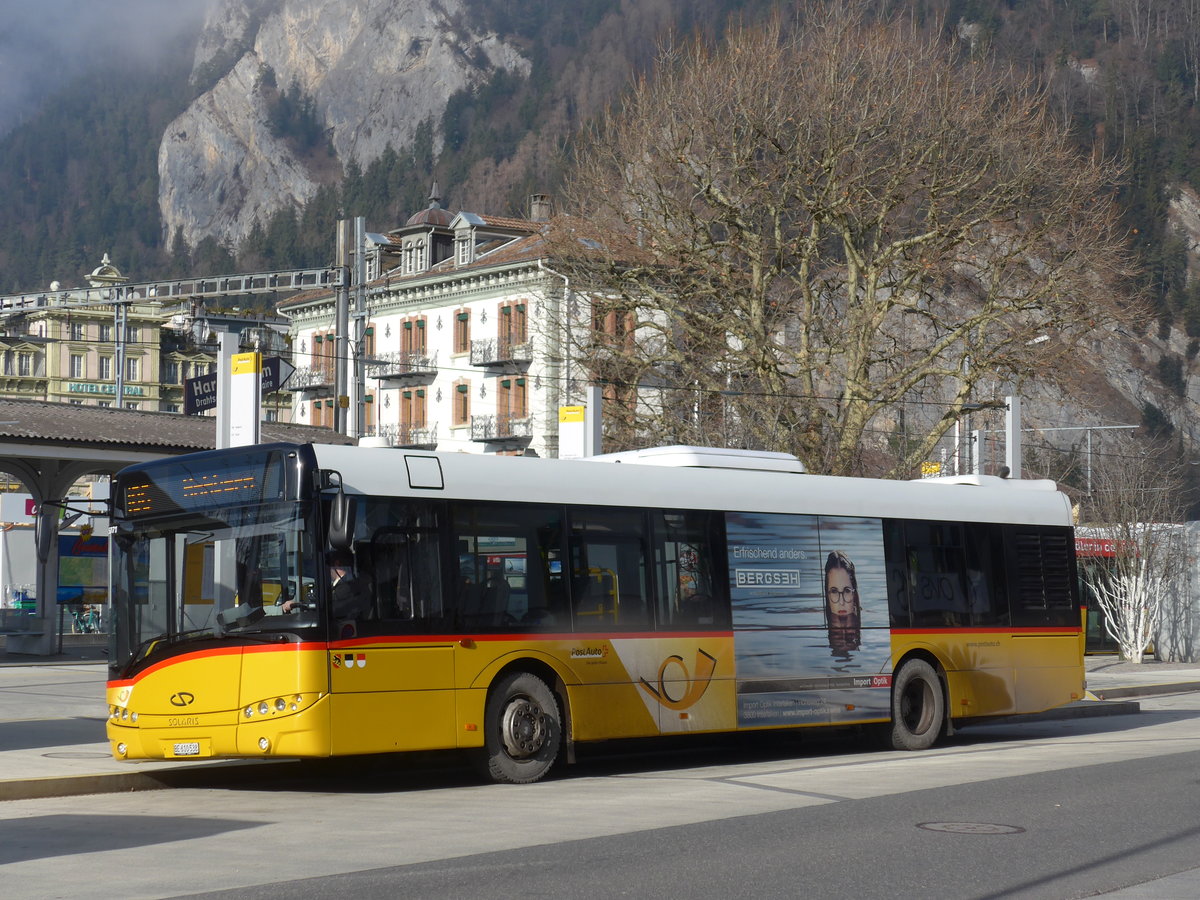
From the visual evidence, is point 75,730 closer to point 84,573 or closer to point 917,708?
point 917,708

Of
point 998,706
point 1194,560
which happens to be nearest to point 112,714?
point 998,706

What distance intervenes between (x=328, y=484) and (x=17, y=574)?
126 feet

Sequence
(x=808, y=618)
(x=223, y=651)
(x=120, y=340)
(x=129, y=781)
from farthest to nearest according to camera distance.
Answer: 1. (x=120, y=340)
2. (x=808, y=618)
3. (x=129, y=781)
4. (x=223, y=651)

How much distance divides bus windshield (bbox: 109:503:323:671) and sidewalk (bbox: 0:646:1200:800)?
98cm

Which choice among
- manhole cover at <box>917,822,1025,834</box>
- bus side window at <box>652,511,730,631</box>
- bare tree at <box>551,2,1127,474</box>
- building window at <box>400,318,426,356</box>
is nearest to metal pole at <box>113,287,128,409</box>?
building window at <box>400,318,426,356</box>

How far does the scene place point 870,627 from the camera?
1702cm

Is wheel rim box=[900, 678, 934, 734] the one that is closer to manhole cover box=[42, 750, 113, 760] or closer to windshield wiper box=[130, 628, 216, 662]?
windshield wiper box=[130, 628, 216, 662]

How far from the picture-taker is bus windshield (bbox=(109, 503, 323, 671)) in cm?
1259

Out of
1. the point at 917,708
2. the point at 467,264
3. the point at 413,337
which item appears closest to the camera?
the point at 917,708

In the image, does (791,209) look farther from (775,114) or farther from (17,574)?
(17,574)

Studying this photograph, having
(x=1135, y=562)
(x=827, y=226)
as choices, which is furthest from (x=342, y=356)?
(x=1135, y=562)

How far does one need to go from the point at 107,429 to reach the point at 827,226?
49.7 ft

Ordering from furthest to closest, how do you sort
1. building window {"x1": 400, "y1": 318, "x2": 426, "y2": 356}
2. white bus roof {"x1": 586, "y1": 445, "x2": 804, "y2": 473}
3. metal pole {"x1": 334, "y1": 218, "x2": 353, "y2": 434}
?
building window {"x1": 400, "y1": 318, "x2": 426, "y2": 356} < metal pole {"x1": 334, "y1": 218, "x2": 353, "y2": 434} < white bus roof {"x1": 586, "y1": 445, "x2": 804, "y2": 473}

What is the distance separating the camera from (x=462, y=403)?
227ft
